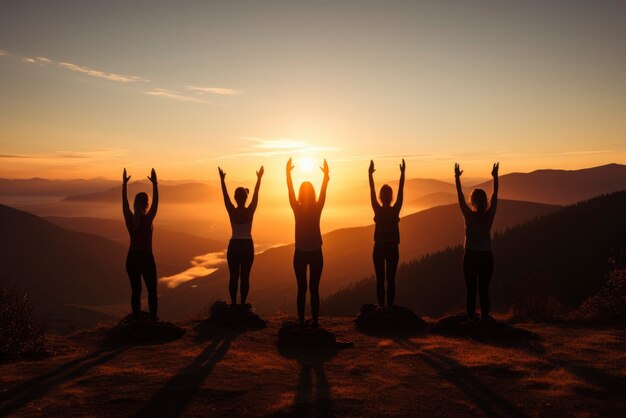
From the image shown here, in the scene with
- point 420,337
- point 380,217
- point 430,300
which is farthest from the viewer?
point 430,300

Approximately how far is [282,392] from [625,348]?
19.9 feet

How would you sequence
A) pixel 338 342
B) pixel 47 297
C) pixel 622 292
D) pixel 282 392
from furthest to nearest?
pixel 47 297, pixel 622 292, pixel 338 342, pixel 282 392

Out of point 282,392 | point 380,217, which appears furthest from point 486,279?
point 282,392

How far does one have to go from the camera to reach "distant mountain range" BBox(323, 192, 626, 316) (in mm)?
45312

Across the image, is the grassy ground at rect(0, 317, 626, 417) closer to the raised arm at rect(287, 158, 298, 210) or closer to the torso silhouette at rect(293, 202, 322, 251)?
the torso silhouette at rect(293, 202, 322, 251)

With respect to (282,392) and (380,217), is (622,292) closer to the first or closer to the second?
(380,217)

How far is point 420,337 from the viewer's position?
978cm

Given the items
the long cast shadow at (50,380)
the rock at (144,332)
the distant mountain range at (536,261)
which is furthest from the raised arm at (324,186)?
the distant mountain range at (536,261)

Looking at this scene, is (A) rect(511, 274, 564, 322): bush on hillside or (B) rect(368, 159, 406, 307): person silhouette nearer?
(B) rect(368, 159, 406, 307): person silhouette

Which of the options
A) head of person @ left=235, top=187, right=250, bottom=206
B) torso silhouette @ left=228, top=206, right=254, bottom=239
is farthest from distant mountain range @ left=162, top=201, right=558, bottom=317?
head of person @ left=235, top=187, right=250, bottom=206

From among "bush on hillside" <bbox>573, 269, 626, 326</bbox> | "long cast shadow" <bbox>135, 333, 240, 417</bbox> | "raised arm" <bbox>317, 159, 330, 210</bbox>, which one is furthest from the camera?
"bush on hillside" <bbox>573, 269, 626, 326</bbox>

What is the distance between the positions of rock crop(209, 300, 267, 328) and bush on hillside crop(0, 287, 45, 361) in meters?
3.52

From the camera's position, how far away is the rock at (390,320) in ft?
34.6

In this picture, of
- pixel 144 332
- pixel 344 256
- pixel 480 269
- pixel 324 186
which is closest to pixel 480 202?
pixel 480 269
